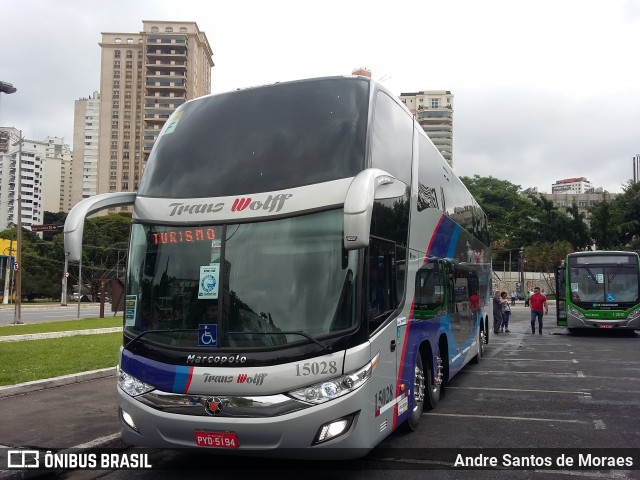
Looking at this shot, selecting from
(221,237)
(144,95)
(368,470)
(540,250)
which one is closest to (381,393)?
(368,470)

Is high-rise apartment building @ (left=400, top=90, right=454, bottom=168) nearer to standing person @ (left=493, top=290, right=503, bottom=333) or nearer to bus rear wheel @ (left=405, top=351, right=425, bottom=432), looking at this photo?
standing person @ (left=493, top=290, right=503, bottom=333)

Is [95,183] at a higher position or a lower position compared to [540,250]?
higher

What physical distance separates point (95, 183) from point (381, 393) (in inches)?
5170

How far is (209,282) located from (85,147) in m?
136

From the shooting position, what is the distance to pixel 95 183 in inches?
4946

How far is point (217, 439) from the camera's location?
4.58 meters

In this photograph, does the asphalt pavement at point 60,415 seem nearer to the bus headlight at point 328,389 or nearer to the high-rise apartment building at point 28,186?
the bus headlight at point 328,389

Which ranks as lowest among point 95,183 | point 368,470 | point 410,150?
point 368,470

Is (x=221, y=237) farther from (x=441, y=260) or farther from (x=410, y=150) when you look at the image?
(x=441, y=260)

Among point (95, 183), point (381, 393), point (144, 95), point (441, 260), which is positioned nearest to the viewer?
point (381, 393)

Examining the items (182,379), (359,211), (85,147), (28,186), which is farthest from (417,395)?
(28,186)

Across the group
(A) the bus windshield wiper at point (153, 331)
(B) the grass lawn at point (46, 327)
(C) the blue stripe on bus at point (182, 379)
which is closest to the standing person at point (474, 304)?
(A) the bus windshield wiper at point (153, 331)

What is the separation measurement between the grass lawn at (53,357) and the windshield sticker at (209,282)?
563 cm

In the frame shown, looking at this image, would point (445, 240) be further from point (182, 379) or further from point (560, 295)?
point (560, 295)
